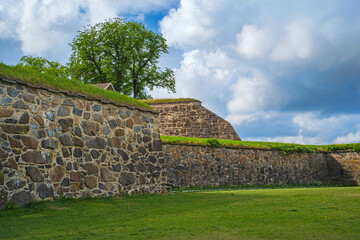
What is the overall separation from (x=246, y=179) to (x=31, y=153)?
15.9 meters

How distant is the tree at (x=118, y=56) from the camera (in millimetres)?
41219

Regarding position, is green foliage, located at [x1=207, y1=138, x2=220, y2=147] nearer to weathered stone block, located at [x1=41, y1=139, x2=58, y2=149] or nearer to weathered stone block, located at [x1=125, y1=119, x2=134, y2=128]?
weathered stone block, located at [x1=125, y1=119, x2=134, y2=128]

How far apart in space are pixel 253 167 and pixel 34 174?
16.5 meters

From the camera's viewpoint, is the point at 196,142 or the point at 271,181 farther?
the point at 271,181

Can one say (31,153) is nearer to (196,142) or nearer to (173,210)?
(173,210)

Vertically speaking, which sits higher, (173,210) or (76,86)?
(76,86)

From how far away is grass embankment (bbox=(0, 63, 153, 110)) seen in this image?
35.7ft

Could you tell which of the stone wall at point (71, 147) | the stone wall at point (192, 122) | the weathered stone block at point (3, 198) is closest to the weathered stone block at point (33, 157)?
the stone wall at point (71, 147)

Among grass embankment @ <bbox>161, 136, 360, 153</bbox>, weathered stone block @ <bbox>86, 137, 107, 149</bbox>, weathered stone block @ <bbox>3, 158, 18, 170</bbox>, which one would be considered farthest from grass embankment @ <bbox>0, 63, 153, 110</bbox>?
grass embankment @ <bbox>161, 136, 360, 153</bbox>

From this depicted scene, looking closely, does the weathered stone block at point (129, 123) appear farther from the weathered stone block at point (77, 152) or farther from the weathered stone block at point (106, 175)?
the weathered stone block at point (77, 152)

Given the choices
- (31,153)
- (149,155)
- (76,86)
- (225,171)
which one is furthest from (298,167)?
(31,153)

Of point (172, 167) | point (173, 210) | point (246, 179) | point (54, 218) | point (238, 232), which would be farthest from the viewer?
point (246, 179)

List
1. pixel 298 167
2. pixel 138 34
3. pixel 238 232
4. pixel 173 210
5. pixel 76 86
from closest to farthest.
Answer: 1. pixel 238 232
2. pixel 173 210
3. pixel 76 86
4. pixel 298 167
5. pixel 138 34

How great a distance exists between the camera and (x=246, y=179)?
23359 mm
